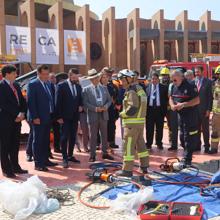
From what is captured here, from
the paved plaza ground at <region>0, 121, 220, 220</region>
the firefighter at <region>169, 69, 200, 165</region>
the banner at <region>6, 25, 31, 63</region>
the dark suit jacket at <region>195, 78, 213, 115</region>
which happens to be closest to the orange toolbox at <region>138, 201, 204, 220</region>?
the paved plaza ground at <region>0, 121, 220, 220</region>

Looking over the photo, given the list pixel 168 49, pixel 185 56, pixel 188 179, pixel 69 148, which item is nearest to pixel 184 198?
pixel 188 179

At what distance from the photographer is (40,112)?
6738mm

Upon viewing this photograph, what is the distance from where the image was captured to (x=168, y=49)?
39.1 metres

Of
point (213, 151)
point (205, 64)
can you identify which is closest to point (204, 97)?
point (213, 151)

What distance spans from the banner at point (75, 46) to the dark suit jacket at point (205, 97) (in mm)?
22167

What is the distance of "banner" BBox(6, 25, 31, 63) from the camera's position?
26609 millimetres

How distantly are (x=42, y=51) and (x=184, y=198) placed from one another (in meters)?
25.1

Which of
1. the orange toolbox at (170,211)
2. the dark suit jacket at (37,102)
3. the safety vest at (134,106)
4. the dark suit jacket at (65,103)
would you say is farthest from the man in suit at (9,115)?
the orange toolbox at (170,211)

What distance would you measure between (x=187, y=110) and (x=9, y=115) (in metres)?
3.15

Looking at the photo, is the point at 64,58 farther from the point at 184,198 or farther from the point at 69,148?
the point at 184,198

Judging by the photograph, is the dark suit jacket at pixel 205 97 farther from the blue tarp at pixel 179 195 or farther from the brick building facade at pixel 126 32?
the brick building facade at pixel 126 32

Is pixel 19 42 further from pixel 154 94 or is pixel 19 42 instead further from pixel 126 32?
→ pixel 154 94

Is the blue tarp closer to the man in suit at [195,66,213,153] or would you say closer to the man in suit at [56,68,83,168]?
the man in suit at [56,68,83,168]

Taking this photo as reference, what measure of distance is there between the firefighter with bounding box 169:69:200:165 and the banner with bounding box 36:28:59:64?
901 inches
